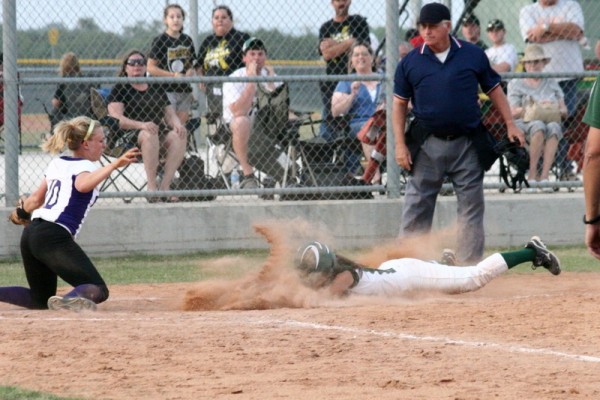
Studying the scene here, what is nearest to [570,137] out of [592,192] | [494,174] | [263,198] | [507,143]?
[494,174]

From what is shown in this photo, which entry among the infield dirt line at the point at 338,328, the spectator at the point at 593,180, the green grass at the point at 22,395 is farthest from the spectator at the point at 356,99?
the spectator at the point at 593,180

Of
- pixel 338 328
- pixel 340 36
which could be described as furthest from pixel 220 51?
pixel 338 328

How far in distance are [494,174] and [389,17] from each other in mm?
4794

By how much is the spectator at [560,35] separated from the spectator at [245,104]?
3.31m

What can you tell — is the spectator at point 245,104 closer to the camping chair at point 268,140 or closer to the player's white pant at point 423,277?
the camping chair at point 268,140

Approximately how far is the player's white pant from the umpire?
2.86ft

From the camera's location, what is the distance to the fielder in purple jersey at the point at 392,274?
7.87 meters

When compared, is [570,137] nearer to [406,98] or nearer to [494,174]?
[494,174]

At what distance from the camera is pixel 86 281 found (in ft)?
26.1

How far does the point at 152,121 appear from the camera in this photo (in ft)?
38.7

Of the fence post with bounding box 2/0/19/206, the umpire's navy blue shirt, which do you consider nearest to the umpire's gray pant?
the umpire's navy blue shirt

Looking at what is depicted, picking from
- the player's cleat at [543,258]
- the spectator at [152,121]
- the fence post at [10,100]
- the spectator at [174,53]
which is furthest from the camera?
the spectator at [174,53]

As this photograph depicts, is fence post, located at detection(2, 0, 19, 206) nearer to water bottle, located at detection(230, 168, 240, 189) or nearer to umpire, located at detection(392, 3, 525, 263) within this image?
water bottle, located at detection(230, 168, 240, 189)

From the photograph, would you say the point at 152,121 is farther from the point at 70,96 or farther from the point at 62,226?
the point at 62,226
